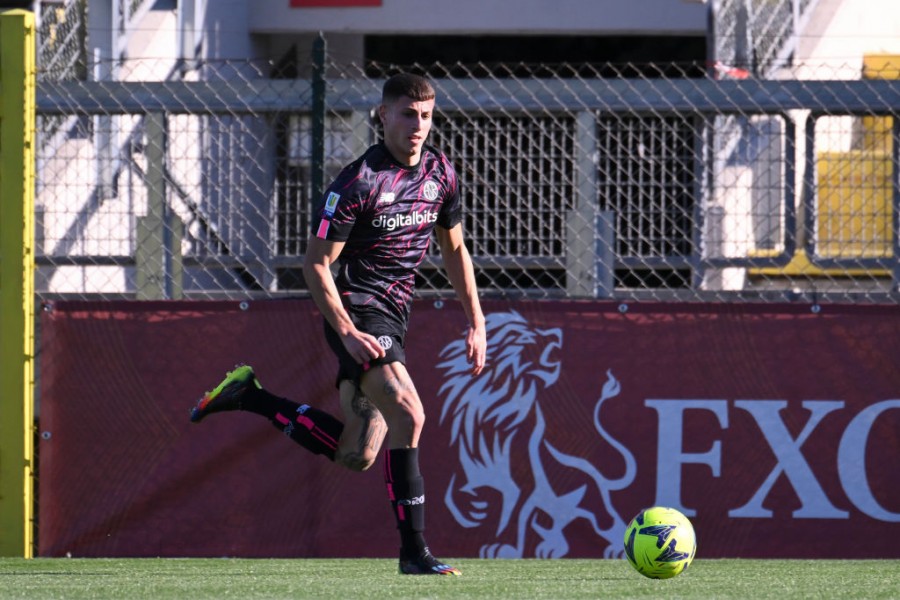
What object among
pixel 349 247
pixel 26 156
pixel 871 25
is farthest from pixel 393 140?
pixel 871 25

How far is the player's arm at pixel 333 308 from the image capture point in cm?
578

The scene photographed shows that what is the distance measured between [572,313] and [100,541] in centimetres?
270

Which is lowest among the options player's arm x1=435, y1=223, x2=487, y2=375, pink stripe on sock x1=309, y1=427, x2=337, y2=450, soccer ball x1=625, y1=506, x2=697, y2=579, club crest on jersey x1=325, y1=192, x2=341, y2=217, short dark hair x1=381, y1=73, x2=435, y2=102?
soccer ball x1=625, y1=506, x2=697, y2=579

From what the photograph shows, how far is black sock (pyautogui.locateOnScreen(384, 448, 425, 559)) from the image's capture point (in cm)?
589

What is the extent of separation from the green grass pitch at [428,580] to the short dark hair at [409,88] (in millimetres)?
1896

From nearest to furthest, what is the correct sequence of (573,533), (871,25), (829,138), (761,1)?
(573,533), (829,138), (761,1), (871,25)

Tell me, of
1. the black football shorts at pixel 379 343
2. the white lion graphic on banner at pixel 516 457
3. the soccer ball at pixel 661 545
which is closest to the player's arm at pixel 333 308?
the black football shorts at pixel 379 343

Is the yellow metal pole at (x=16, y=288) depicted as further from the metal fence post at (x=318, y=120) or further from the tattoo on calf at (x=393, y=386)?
the tattoo on calf at (x=393, y=386)

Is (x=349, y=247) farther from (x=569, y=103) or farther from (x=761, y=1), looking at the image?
(x=761, y=1)

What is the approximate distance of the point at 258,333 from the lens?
7676 mm

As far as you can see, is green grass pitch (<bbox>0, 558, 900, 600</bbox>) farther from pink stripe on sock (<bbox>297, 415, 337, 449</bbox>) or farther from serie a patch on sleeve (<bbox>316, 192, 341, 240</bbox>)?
serie a patch on sleeve (<bbox>316, 192, 341, 240</bbox>)

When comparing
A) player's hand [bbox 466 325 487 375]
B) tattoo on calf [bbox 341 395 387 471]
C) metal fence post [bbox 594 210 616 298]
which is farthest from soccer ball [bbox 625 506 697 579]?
metal fence post [bbox 594 210 616 298]

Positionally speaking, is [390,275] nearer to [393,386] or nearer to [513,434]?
[393,386]

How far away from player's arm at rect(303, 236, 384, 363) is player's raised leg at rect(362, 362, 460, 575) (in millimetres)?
141
